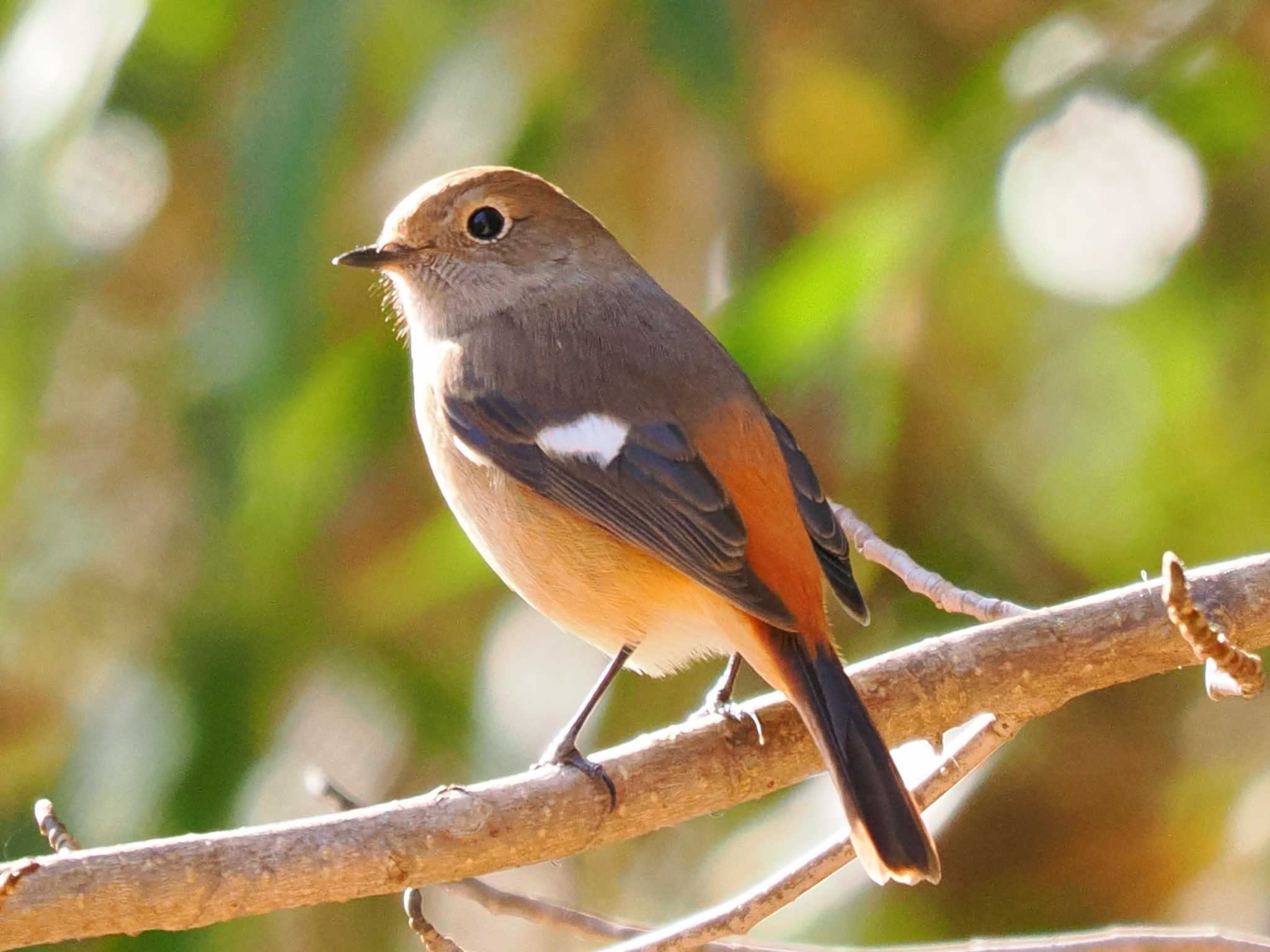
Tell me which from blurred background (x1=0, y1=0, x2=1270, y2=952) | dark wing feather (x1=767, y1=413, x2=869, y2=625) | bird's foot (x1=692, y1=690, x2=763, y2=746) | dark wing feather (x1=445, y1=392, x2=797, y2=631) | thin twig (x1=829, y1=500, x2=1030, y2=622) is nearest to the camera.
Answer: bird's foot (x1=692, y1=690, x2=763, y2=746)

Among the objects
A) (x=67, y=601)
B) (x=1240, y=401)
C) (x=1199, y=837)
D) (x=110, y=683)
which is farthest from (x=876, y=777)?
(x=67, y=601)

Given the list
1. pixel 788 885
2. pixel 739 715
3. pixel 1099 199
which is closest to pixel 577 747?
pixel 739 715

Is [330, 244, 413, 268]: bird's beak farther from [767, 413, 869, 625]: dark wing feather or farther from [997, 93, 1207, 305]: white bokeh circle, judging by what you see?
[997, 93, 1207, 305]: white bokeh circle

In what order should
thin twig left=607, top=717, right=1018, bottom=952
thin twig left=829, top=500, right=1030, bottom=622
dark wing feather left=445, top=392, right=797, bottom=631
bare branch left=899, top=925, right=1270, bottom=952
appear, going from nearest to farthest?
bare branch left=899, top=925, right=1270, bottom=952 < thin twig left=607, top=717, right=1018, bottom=952 < dark wing feather left=445, top=392, right=797, bottom=631 < thin twig left=829, top=500, right=1030, bottom=622

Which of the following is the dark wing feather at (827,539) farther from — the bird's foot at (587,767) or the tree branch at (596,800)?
the bird's foot at (587,767)

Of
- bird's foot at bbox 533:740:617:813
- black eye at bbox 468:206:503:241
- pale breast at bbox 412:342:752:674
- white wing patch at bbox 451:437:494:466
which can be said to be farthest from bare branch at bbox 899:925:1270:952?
black eye at bbox 468:206:503:241

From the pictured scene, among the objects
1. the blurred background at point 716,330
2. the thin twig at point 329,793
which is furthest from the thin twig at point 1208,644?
the blurred background at point 716,330

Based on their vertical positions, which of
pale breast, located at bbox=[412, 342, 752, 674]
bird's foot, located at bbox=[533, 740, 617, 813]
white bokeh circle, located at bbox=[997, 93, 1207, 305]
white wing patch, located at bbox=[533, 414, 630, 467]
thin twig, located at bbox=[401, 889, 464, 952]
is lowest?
thin twig, located at bbox=[401, 889, 464, 952]

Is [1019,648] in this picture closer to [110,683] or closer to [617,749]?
[617,749]
